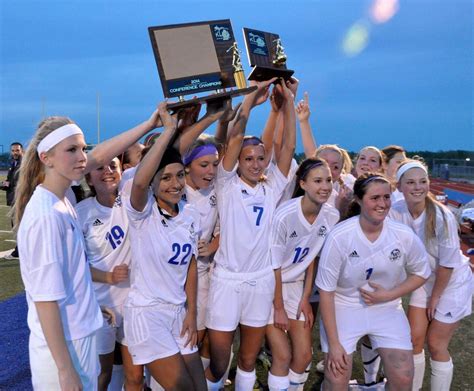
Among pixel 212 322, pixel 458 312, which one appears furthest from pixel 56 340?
pixel 458 312

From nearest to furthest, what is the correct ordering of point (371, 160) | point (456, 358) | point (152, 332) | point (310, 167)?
1. point (152, 332)
2. point (310, 167)
3. point (456, 358)
4. point (371, 160)

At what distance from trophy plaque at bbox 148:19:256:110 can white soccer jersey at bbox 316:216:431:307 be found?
4.21ft

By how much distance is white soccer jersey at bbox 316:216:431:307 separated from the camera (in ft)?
10.7

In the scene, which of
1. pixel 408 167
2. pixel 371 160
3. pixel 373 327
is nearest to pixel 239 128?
pixel 408 167

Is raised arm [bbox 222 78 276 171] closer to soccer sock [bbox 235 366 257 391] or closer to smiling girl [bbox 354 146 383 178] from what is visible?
soccer sock [bbox 235 366 257 391]

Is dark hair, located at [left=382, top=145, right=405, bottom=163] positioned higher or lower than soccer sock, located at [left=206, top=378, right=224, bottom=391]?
higher

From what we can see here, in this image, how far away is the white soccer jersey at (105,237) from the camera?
3.01 metres

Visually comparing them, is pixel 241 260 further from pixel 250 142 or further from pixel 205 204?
pixel 250 142

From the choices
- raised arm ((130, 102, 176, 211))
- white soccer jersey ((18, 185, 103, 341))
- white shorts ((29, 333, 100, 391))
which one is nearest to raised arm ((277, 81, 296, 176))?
raised arm ((130, 102, 176, 211))

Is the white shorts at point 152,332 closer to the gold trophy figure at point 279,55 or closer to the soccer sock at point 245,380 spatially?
the soccer sock at point 245,380

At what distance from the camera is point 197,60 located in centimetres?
291

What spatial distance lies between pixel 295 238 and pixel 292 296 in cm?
51

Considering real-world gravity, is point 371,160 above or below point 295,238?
above

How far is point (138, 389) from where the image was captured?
301 cm
